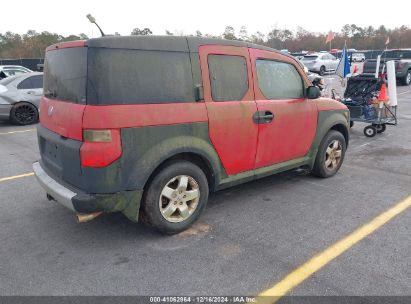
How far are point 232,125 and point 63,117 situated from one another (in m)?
1.65

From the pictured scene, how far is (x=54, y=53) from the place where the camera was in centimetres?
351

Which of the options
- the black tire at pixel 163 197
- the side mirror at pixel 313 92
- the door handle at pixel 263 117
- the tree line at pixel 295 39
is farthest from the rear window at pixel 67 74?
the tree line at pixel 295 39

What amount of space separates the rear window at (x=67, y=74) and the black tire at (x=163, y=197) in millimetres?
965

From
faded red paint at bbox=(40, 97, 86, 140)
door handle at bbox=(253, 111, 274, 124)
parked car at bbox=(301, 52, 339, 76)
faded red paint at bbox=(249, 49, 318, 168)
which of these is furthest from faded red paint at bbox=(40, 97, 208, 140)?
parked car at bbox=(301, 52, 339, 76)

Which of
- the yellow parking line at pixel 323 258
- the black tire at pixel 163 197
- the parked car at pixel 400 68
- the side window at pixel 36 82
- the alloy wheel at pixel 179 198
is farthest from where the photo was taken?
the parked car at pixel 400 68

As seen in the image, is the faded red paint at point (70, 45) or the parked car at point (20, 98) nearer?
the faded red paint at point (70, 45)

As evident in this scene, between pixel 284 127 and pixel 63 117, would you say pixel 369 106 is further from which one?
pixel 63 117

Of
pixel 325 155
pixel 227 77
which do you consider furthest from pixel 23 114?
pixel 325 155

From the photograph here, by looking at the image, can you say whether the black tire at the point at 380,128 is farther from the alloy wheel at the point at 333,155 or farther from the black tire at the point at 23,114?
the black tire at the point at 23,114

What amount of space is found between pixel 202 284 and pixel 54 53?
2.55m

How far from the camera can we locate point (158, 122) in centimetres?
322

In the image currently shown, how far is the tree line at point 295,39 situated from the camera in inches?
1922

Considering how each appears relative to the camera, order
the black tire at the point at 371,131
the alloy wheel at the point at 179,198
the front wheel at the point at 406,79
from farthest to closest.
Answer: the front wheel at the point at 406,79
the black tire at the point at 371,131
the alloy wheel at the point at 179,198

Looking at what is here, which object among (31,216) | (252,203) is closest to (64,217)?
(31,216)
